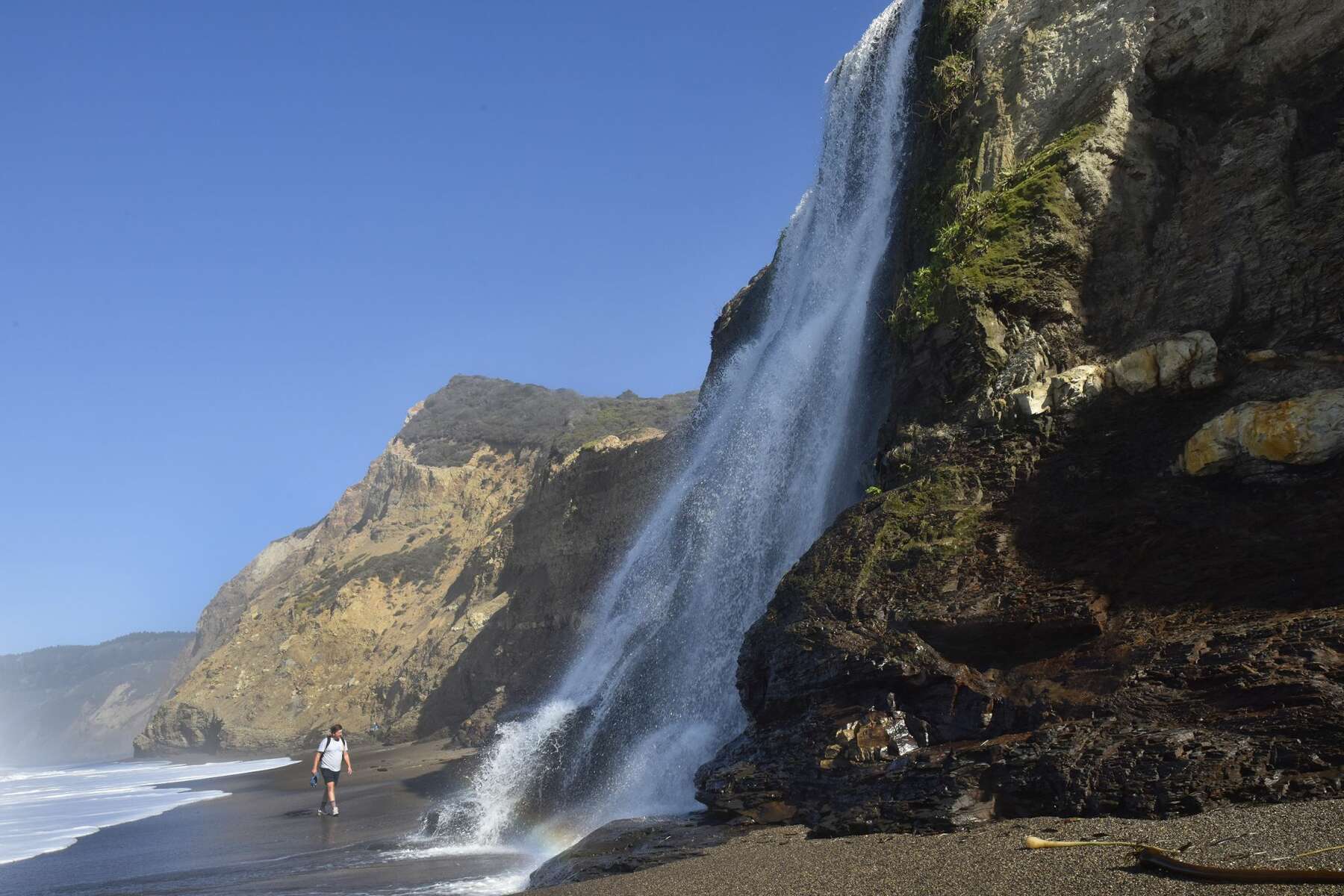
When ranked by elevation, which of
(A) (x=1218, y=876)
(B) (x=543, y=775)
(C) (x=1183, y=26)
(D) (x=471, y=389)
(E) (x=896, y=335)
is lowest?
(B) (x=543, y=775)

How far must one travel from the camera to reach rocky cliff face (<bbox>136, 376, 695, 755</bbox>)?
101ft

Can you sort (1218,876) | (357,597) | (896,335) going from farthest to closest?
(357,597) → (896,335) → (1218,876)

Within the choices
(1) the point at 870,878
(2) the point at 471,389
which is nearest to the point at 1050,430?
(1) the point at 870,878

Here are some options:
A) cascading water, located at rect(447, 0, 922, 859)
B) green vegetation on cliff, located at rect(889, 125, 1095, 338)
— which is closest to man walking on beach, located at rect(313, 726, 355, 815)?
cascading water, located at rect(447, 0, 922, 859)

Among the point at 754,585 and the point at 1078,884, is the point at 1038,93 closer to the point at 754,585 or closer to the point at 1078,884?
the point at 754,585

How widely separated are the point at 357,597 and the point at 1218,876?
44.9m

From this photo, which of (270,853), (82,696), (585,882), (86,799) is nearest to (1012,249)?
(585,882)

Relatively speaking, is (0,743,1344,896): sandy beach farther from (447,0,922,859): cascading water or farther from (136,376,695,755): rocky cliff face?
(136,376,695,755): rocky cliff face

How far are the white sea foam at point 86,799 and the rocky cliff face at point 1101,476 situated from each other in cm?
1460

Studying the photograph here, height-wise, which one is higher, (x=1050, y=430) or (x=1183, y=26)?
(x=1183, y=26)

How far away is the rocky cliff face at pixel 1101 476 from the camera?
6434mm

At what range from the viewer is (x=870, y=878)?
19.1 feet

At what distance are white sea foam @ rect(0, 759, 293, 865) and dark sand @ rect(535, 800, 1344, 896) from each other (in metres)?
13.9

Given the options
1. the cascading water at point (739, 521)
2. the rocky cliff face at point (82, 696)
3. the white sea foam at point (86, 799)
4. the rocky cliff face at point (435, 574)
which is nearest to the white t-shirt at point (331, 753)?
the cascading water at point (739, 521)
